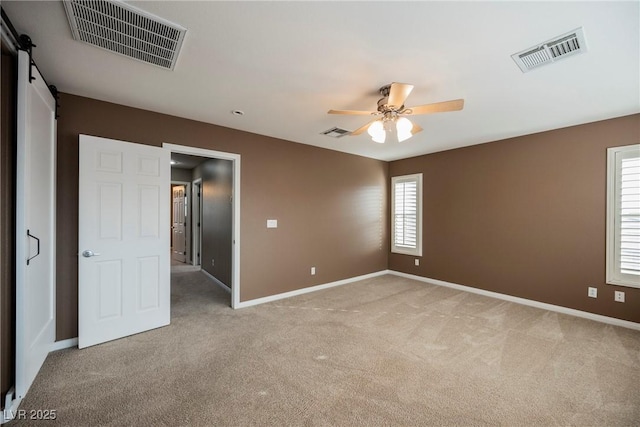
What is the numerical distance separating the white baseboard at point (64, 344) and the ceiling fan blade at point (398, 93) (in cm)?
383

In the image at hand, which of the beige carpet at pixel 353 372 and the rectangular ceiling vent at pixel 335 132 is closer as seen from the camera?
the beige carpet at pixel 353 372

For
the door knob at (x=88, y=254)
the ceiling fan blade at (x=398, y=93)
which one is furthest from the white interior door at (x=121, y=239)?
the ceiling fan blade at (x=398, y=93)

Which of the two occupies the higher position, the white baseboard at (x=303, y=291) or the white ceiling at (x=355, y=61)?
the white ceiling at (x=355, y=61)

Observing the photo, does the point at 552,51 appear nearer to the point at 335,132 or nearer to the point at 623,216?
the point at 335,132

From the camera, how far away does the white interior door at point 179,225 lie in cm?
714

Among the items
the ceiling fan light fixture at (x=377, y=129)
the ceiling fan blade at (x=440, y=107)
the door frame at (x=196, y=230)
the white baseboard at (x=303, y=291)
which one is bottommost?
the white baseboard at (x=303, y=291)

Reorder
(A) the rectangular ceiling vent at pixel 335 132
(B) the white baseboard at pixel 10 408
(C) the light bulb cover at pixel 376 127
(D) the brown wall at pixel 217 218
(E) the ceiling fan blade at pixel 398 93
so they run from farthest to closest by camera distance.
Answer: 1. (D) the brown wall at pixel 217 218
2. (A) the rectangular ceiling vent at pixel 335 132
3. (C) the light bulb cover at pixel 376 127
4. (E) the ceiling fan blade at pixel 398 93
5. (B) the white baseboard at pixel 10 408

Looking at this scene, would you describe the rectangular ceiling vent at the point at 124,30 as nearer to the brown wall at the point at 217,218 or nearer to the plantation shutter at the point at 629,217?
the brown wall at the point at 217,218

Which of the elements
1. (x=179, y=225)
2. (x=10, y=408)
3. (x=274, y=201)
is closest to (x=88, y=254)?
(x=10, y=408)

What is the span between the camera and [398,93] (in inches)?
84.1

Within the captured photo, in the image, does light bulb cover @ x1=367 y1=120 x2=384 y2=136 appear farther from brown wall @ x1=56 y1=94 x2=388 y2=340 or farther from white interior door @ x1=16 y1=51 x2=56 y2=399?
white interior door @ x1=16 y1=51 x2=56 y2=399

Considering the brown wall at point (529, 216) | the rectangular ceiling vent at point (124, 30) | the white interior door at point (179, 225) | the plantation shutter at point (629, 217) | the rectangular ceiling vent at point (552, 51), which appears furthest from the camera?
the white interior door at point (179, 225)

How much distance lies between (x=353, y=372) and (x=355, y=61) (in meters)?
2.56

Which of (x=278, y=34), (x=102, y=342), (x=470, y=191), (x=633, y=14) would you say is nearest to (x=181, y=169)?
(x=102, y=342)
